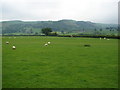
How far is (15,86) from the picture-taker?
10.6 m

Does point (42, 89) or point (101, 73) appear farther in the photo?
point (101, 73)

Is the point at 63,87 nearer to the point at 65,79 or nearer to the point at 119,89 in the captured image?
the point at 65,79

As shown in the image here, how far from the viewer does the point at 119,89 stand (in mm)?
10086

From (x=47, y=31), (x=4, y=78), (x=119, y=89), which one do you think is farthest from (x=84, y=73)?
(x=47, y=31)

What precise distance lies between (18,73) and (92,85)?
5.18m

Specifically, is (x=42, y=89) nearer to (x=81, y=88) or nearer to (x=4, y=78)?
(x=81, y=88)

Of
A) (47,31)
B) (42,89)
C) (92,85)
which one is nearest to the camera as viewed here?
(42,89)

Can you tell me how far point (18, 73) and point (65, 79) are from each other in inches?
133

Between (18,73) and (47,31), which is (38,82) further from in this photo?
(47,31)

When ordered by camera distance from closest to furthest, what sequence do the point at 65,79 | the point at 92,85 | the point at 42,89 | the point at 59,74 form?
the point at 42,89
the point at 92,85
the point at 65,79
the point at 59,74


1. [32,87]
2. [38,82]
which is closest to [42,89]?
[32,87]

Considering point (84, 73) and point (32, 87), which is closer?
point (32, 87)

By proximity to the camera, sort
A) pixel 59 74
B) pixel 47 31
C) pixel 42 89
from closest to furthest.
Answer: pixel 42 89
pixel 59 74
pixel 47 31

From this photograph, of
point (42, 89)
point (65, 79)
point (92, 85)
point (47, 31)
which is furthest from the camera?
point (47, 31)
